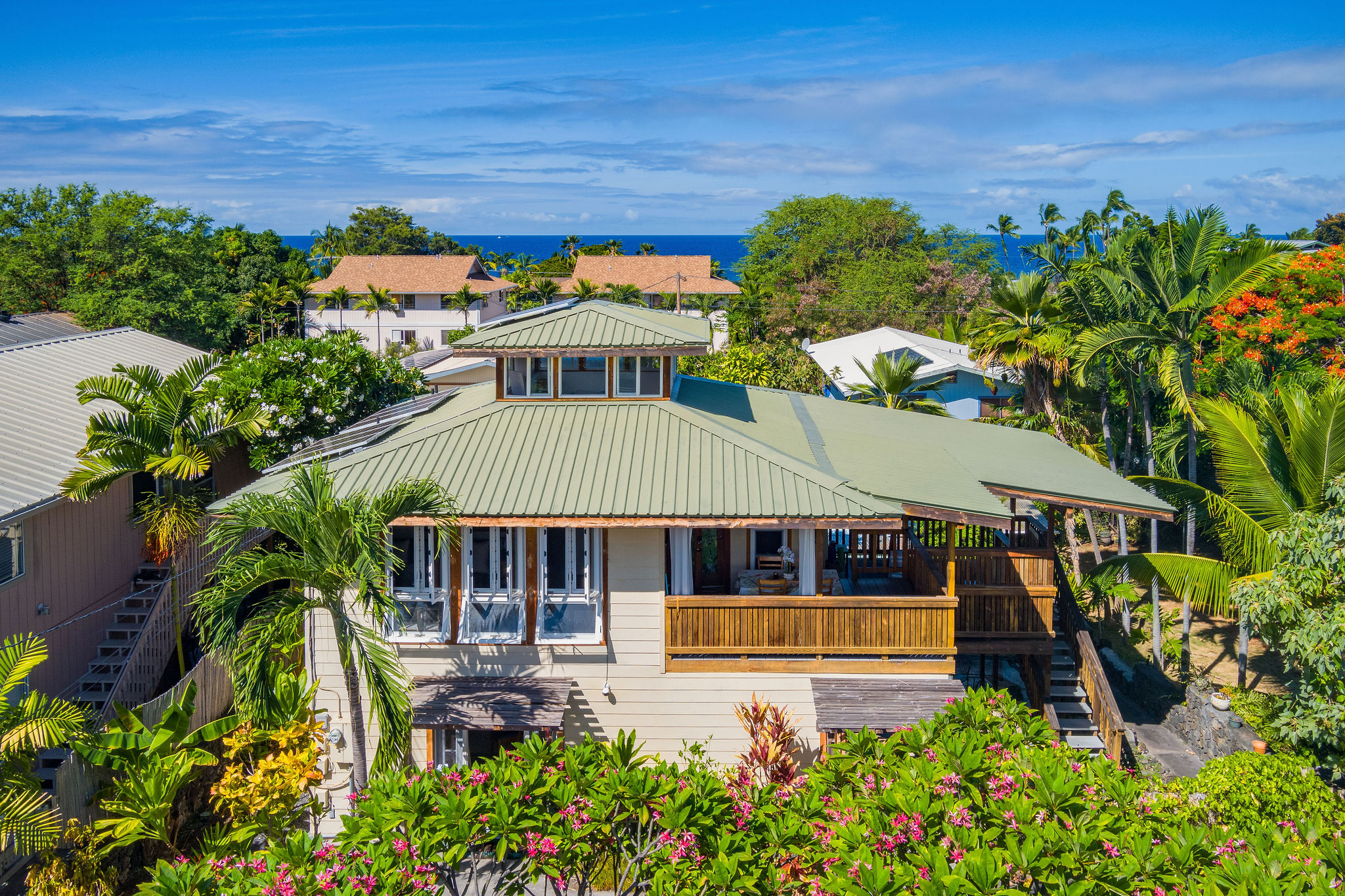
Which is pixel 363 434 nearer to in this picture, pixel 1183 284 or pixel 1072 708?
pixel 1072 708

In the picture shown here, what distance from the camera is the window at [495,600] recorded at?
12.9 meters

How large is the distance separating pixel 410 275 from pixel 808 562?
2360 inches

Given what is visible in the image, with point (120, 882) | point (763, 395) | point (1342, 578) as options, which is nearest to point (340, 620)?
point (120, 882)

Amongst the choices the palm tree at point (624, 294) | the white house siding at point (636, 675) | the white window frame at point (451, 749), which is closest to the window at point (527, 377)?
the white house siding at point (636, 675)

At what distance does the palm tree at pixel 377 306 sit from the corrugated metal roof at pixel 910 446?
5074 centimetres

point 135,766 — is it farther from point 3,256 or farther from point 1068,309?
point 3,256

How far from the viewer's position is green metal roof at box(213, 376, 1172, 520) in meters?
12.2

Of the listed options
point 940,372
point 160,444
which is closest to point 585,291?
point 940,372

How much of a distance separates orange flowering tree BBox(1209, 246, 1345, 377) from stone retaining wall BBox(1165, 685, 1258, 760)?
854cm

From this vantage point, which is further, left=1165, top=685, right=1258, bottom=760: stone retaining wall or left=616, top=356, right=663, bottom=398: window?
left=616, top=356, right=663, bottom=398: window

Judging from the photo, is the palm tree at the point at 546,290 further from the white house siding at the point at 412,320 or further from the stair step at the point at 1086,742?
the stair step at the point at 1086,742

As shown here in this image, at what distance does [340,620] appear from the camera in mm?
10016

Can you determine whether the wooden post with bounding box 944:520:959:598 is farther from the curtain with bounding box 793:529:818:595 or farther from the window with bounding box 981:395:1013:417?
the window with bounding box 981:395:1013:417

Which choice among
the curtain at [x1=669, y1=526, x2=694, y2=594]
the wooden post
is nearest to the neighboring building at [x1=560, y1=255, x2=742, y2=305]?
the curtain at [x1=669, y1=526, x2=694, y2=594]
